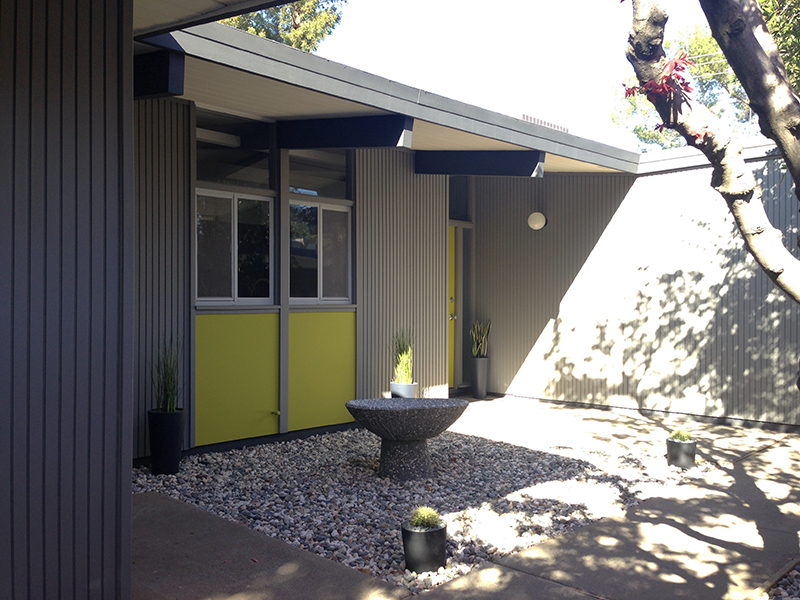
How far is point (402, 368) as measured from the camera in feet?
25.2

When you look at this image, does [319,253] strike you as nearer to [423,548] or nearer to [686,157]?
[423,548]

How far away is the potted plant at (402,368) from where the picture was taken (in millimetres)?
7590

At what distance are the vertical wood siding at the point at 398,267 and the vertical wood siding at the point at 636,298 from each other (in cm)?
152

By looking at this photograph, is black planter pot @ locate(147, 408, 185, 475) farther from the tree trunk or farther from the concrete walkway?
the tree trunk

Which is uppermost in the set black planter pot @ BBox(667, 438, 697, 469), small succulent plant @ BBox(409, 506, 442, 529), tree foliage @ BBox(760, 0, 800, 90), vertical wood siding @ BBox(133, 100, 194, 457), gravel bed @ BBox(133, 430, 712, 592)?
tree foliage @ BBox(760, 0, 800, 90)

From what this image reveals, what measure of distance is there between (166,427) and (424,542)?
2.60 meters

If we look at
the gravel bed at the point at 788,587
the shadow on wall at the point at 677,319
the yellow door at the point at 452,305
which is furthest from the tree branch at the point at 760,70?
the yellow door at the point at 452,305

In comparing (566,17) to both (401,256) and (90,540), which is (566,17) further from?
(90,540)

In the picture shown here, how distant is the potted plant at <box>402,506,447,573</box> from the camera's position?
3510 mm

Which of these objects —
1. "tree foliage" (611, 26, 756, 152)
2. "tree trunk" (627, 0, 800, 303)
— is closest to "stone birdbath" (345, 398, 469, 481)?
"tree trunk" (627, 0, 800, 303)

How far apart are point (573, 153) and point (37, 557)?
6.69 m

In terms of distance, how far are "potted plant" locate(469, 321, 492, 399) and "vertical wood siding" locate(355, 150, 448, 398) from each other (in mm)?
A: 1140

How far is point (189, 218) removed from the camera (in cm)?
589

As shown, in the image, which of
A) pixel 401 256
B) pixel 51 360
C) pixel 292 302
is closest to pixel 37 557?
pixel 51 360
